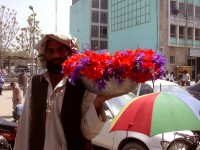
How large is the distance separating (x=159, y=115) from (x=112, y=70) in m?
1.77

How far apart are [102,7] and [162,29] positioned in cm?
2346

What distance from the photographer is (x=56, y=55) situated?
8.66 feet

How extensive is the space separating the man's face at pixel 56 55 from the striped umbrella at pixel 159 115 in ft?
4.78

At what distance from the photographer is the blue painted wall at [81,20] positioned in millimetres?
60084

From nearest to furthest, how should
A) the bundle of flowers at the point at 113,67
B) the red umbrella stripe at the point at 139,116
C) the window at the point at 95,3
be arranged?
1. the bundle of flowers at the point at 113,67
2. the red umbrella stripe at the point at 139,116
3. the window at the point at 95,3

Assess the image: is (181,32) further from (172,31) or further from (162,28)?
(162,28)

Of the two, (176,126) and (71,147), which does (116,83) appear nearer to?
(71,147)

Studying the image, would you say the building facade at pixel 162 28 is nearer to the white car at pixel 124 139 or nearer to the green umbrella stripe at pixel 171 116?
the white car at pixel 124 139

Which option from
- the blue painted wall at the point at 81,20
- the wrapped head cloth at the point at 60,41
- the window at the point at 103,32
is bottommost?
the wrapped head cloth at the point at 60,41

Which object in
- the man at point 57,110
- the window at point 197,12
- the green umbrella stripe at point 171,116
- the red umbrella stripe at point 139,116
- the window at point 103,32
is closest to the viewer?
the man at point 57,110

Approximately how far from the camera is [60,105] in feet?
8.05

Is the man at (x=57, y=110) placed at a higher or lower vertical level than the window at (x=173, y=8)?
lower

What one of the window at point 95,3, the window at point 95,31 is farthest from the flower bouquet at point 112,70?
the window at point 95,3

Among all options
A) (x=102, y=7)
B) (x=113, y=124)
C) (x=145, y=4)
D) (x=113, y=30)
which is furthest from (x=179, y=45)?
(x=113, y=124)
